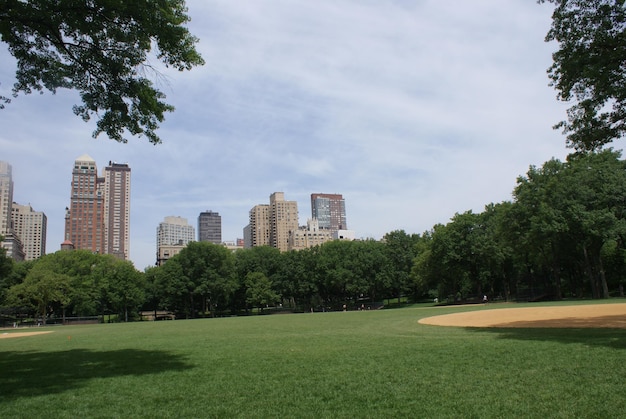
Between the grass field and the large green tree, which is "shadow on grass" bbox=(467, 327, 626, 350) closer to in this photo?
the grass field

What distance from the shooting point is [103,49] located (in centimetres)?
1244

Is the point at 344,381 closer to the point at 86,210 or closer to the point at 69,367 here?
the point at 69,367

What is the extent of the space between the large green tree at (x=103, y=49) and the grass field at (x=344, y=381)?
23.6 ft

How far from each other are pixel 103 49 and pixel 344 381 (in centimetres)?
Answer: 1096

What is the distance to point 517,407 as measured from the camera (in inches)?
271

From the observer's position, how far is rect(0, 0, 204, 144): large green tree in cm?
1080

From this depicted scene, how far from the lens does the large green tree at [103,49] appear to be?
1080 centimetres

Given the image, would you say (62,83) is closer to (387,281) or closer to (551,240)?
(551,240)

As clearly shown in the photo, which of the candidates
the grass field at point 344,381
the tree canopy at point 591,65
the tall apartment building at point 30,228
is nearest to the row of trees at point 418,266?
the tree canopy at point 591,65

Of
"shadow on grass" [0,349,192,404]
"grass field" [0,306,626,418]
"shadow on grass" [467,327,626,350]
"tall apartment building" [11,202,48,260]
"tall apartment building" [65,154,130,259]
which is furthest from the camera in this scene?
"tall apartment building" [11,202,48,260]

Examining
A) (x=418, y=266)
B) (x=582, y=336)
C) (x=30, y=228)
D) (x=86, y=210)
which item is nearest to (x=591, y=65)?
(x=582, y=336)

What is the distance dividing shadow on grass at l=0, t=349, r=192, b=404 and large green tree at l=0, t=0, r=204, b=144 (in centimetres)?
686

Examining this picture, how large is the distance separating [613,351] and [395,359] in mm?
5398

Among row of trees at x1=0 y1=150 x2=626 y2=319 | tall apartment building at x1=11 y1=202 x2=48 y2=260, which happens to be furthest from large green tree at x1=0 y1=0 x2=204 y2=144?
tall apartment building at x1=11 y1=202 x2=48 y2=260
